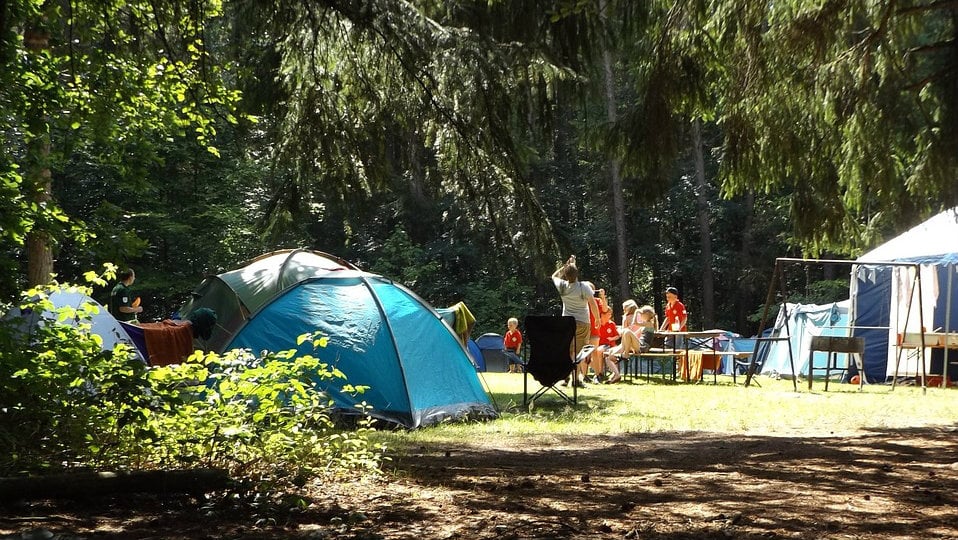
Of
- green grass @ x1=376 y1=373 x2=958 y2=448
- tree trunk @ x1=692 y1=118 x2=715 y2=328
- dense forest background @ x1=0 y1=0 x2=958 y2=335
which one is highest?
tree trunk @ x1=692 y1=118 x2=715 y2=328

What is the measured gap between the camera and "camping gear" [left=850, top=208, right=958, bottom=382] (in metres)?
14.3

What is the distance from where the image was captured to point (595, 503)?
4.67 meters

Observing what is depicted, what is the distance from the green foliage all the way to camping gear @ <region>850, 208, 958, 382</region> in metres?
10.1

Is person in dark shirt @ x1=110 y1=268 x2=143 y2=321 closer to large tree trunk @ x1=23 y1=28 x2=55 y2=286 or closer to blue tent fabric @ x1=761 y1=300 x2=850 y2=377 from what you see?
large tree trunk @ x1=23 y1=28 x2=55 y2=286

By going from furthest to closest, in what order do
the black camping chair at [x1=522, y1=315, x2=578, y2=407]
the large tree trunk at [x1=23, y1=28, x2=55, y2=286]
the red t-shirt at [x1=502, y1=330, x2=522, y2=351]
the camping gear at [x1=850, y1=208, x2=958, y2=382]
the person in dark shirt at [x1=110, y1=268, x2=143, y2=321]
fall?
the red t-shirt at [x1=502, y1=330, x2=522, y2=351]
the camping gear at [x1=850, y1=208, x2=958, y2=382]
the person in dark shirt at [x1=110, y1=268, x2=143, y2=321]
the black camping chair at [x1=522, y1=315, x2=578, y2=407]
the large tree trunk at [x1=23, y1=28, x2=55, y2=286]

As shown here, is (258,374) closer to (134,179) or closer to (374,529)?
(374,529)

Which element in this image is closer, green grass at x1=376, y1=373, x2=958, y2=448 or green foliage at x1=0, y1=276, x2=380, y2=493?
green foliage at x1=0, y1=276, x2=380, y2=493

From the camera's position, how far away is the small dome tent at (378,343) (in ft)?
27.6

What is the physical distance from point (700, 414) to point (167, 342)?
4911mm

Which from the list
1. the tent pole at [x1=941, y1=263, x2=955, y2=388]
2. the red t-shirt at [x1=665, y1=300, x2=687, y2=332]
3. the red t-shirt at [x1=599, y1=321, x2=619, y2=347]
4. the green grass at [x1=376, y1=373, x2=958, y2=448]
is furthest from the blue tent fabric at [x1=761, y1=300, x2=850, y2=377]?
the green grass at [x1=376, y1=373, x2=958, y2=448]

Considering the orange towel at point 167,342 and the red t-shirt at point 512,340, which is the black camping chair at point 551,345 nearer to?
the orange towel at point 167,342

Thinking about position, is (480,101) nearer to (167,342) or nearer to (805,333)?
(167,342)

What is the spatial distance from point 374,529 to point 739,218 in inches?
1150

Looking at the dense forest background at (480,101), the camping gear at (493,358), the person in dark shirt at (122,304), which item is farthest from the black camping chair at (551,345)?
the camping gear at (493,358)
